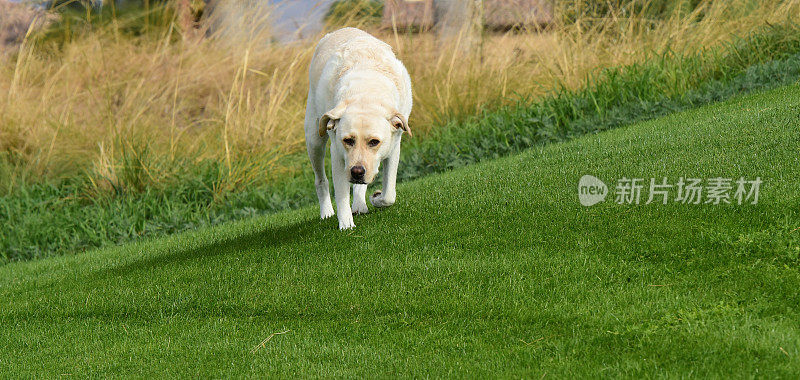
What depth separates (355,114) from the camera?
5254 millimetres

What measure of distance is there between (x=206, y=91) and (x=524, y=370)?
10079 mm

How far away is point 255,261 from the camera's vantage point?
587cm

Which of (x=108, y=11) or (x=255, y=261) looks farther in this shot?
(x=108, y=11)

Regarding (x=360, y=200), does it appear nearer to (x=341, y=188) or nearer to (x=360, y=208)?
(x=360, y=208)

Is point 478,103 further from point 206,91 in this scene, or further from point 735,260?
point 735,260

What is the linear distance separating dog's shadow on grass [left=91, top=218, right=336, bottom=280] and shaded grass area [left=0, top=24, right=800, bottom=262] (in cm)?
212

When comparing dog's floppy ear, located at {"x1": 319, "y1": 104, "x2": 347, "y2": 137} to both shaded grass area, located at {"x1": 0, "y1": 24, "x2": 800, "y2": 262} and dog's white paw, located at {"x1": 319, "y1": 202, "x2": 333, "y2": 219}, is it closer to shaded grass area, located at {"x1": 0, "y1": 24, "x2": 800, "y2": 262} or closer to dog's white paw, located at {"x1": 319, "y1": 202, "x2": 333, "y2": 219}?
dog's white paw, located at {"x1": 319, "y1": 202, "x2": 333, "y2": 219}

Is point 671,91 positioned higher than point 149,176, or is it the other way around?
point 671,91

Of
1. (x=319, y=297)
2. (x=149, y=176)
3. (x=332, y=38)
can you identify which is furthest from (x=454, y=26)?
(x=319, y=297)

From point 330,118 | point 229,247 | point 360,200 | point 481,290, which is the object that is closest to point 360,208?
point 360,200

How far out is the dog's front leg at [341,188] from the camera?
222 inches

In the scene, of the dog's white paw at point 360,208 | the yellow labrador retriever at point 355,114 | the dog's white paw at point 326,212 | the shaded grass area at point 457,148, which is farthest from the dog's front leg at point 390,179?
the shaded grass area at point 457,148

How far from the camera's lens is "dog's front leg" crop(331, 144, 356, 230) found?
18.5ft

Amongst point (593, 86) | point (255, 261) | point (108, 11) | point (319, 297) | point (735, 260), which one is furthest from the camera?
point (108, 11)
